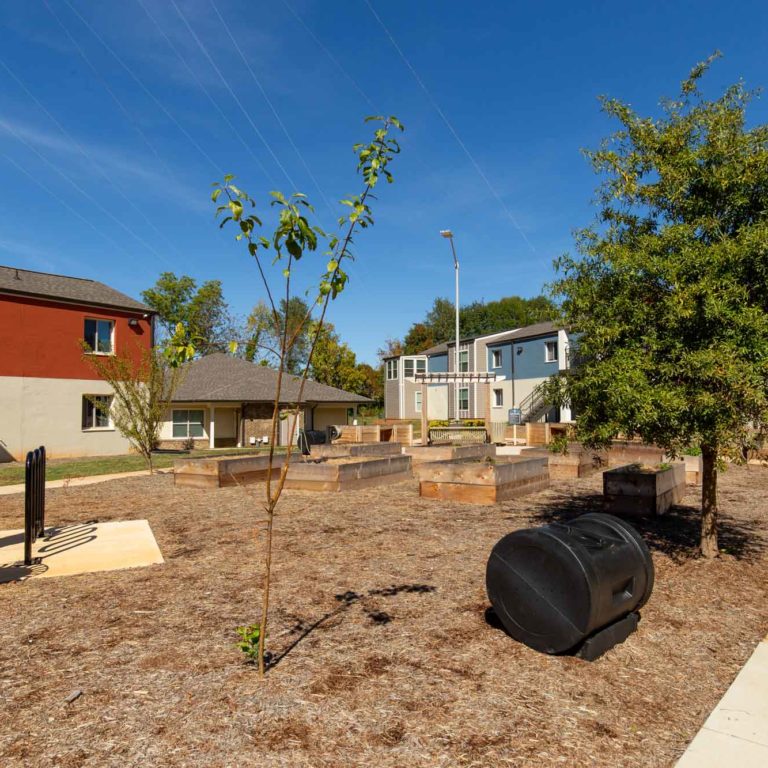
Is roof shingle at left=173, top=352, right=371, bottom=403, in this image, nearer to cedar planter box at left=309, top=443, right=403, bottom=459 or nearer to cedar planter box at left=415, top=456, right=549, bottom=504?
cedar planter box at left=309, top=443, right=403, bottom=459

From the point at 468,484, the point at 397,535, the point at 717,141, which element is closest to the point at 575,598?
the point at 397,535

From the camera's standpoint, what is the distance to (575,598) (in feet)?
14.1

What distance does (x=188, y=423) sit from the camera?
3152cm

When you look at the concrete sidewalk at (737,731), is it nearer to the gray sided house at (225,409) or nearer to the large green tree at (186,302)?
A: the gray sided house at (225,409)

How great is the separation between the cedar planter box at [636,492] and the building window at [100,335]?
21417 mm

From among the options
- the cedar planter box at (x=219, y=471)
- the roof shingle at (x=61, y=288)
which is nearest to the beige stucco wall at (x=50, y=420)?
the roof shingle at (x=61, y=288)

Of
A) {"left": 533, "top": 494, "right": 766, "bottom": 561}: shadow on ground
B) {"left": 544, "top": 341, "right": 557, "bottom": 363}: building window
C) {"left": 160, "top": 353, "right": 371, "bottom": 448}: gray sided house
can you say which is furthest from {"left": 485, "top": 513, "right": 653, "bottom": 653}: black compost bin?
{"left": 544, "top": 341, "right": 557, "bottom": 363}: building window

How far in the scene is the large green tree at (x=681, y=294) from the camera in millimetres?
5867

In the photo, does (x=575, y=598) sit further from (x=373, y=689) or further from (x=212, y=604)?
(x=212, y=604)

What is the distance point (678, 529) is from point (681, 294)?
482 cm

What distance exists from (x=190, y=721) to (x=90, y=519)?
7.75 m

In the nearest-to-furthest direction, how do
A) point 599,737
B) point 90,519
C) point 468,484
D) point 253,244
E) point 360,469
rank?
point 599,737 → point 253,244 → point 90,519 → point 468,484 → point 360,469

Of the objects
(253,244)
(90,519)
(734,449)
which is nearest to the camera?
(253,244)

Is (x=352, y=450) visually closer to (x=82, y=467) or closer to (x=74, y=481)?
(x=74, y=481)
